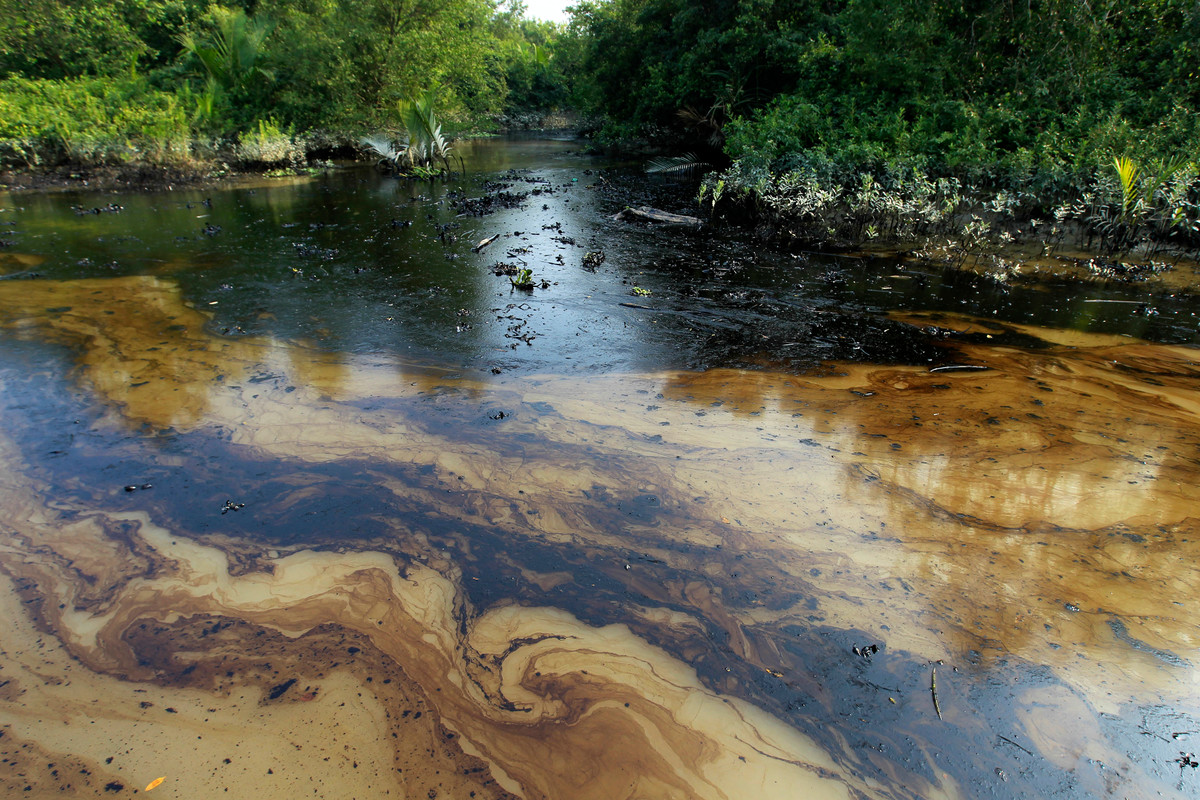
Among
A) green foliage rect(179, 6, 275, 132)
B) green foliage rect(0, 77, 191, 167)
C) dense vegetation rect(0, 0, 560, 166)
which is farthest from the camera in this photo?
green foliage rect(179, 6, 275, 132)

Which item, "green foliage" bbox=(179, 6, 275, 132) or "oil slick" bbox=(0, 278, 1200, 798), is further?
"green foliage" bbox=(179, 6, 275, 132)

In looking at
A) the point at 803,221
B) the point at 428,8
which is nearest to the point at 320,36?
the point at 428,8

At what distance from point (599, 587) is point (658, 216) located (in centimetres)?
824

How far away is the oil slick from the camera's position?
6.54 feet

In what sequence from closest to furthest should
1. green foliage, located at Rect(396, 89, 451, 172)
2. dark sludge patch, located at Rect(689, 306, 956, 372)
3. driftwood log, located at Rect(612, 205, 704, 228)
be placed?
dark sludge patch, located at Rect(689, 306, 956, 372)
driftwood log, located at Rect(612, 205, 704, 228)
green foliage, located at Rect(396, 89, 451, 172)

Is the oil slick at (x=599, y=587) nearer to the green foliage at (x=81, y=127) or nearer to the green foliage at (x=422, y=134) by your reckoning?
the green foliage at (x=81, y=127)

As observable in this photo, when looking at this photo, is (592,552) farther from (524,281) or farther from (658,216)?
(658,216)

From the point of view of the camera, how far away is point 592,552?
288 centimetres

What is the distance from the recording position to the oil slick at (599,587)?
1994 millimetres

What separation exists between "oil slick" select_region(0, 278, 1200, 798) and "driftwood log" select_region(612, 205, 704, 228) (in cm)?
603

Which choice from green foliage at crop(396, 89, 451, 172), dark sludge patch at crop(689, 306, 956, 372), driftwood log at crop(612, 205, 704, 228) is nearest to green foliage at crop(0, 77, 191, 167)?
green foliage at crop(396, 89, 451, 172)

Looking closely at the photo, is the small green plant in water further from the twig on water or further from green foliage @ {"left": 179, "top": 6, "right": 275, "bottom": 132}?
green foliage @ {"left": 179, "top": 6, "right": 275, "bottom": 132}

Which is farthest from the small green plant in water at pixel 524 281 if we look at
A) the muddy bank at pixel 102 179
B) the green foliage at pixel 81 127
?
the green foliage at pixel 81 127

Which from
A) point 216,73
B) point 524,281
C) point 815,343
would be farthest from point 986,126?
point 216,73
